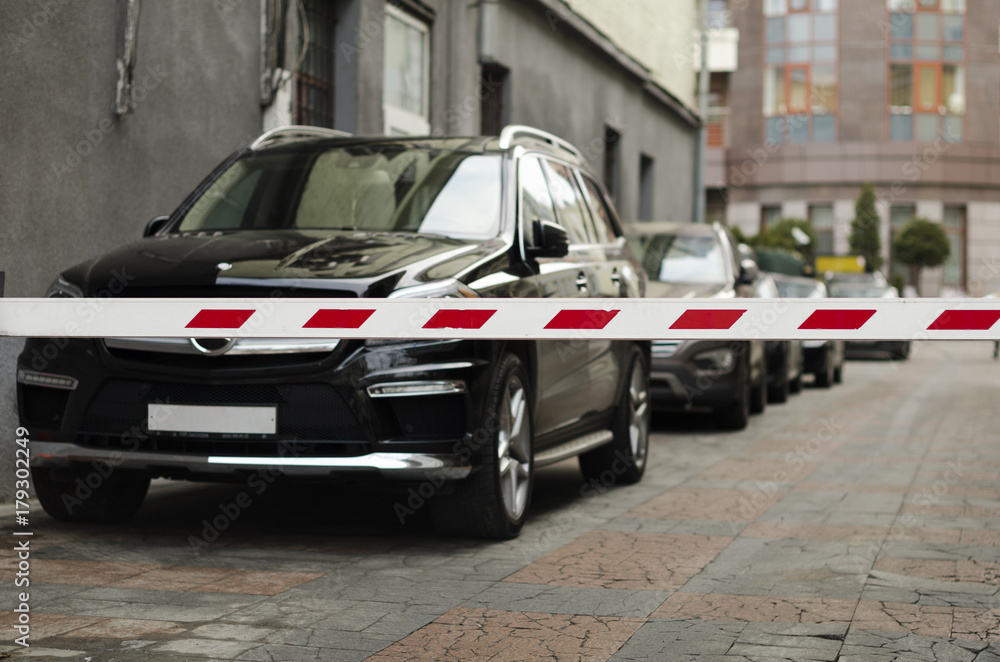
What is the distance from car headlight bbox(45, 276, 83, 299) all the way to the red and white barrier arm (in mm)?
928

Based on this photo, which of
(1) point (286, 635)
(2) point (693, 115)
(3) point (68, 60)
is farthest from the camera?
(2) point (693, 115)

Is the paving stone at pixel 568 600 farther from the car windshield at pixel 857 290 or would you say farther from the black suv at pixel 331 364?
the car windshield at pixel 857 290

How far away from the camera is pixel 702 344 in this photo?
12.0 metres

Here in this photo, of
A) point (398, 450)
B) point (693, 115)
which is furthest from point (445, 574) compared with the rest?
point (693, 115)

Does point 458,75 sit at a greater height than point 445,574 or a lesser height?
greater

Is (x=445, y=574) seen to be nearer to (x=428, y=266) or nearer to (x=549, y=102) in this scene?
(x=428, y=266)

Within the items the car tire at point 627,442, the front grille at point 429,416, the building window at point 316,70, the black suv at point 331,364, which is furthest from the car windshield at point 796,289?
the front grille at point 429,416

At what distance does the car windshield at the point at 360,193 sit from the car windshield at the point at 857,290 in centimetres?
2358

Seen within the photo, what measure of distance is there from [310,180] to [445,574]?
2.51 metres

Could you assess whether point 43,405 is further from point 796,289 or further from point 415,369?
point 796,289

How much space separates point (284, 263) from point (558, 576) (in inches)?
68.1

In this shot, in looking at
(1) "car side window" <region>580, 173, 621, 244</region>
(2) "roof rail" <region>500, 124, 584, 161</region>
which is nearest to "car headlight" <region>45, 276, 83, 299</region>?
(2) "roof rail" <region>500, 124, 584, 161</region>

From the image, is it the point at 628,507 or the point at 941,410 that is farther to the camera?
the point at 941,410

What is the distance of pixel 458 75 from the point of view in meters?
15.3
